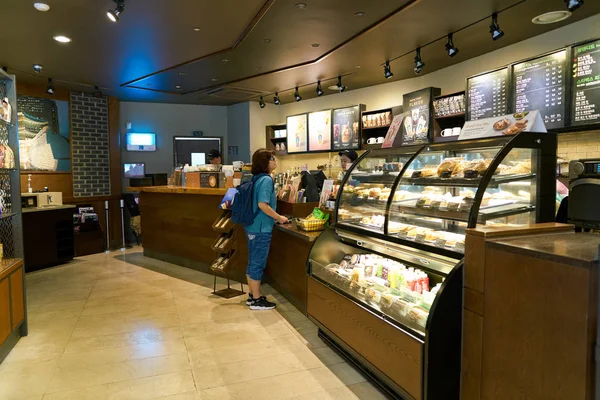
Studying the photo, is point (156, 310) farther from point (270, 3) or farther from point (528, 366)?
point (528, 366)

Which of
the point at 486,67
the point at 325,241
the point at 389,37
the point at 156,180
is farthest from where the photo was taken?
the point at 156,180

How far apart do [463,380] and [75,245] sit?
7.30 metres

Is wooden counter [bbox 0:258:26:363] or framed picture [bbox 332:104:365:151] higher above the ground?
framed picture [bbox 332:104:365:151]

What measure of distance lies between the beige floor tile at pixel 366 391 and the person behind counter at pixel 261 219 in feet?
5.69

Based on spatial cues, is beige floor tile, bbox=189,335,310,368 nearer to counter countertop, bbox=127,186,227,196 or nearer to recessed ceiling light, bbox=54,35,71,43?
counter countertop, bbox=127,186,227,196

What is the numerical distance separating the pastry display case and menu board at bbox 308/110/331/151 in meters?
4.36

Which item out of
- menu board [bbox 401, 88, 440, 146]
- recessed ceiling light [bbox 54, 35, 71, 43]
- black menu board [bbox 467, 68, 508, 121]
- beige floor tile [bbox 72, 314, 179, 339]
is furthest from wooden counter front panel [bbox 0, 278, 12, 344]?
black menu board [bbox 467, 68, 508, 121]

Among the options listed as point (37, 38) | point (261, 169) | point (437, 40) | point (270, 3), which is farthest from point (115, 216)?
point (437, 40)

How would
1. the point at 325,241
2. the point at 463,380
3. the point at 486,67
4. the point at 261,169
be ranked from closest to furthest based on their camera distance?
the point at 463,380
the point at 325,241
the point at 261,169
the point at 486,67

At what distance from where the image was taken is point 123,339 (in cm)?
362

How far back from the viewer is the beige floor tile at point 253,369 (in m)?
2.87

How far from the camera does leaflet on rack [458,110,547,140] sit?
2484 millimetres

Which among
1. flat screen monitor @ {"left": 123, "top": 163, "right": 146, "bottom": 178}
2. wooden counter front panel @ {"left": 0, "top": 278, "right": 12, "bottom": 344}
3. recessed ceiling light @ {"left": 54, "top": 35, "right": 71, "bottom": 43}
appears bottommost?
wooden counter front panel @ {"left": 0, "top": 278, "right": 12, "bottom": 344}

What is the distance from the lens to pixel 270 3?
12.4ft
